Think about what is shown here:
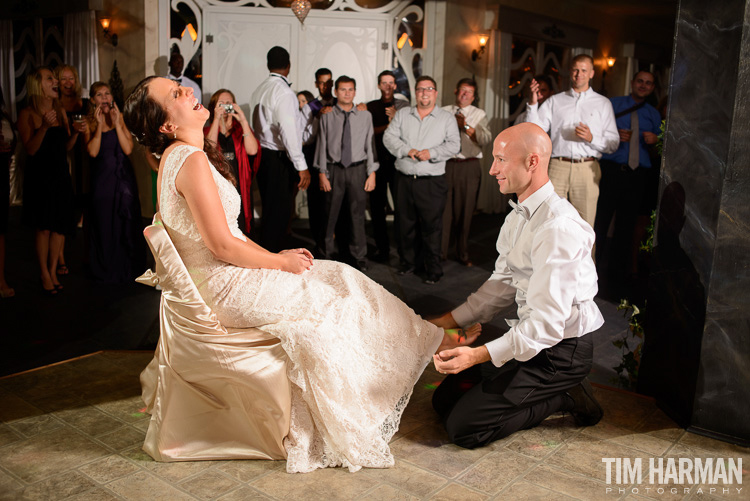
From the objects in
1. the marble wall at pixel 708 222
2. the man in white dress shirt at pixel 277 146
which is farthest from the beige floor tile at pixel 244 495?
the man in white dress shirt at pixel 277 146

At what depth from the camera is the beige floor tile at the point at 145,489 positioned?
231 centimetres

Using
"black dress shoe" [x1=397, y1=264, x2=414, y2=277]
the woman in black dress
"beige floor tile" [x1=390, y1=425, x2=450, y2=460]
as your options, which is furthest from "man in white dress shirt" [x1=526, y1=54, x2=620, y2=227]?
the woman in black dress

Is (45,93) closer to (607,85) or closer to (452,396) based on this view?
(452,396)

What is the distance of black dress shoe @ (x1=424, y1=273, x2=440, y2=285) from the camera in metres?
5.62

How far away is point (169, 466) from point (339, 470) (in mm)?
649

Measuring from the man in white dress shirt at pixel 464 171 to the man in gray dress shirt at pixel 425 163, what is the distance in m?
0.49

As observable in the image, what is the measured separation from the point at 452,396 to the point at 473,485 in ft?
1.73

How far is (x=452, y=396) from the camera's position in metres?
2.89

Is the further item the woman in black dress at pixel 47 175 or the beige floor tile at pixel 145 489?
the woman in black dress at pixel 47 175

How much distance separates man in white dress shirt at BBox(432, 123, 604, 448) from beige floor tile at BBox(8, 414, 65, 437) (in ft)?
5.50

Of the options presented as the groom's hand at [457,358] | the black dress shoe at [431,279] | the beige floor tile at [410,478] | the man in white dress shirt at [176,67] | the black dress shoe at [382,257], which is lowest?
the beige floor tile at [410,478]

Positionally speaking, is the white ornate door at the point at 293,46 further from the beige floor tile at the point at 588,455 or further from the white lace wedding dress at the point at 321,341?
the beige floor tile at the point at 588,455

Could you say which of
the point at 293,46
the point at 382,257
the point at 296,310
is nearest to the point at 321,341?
the point at 296,310

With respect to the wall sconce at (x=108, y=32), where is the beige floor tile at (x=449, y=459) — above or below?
below
